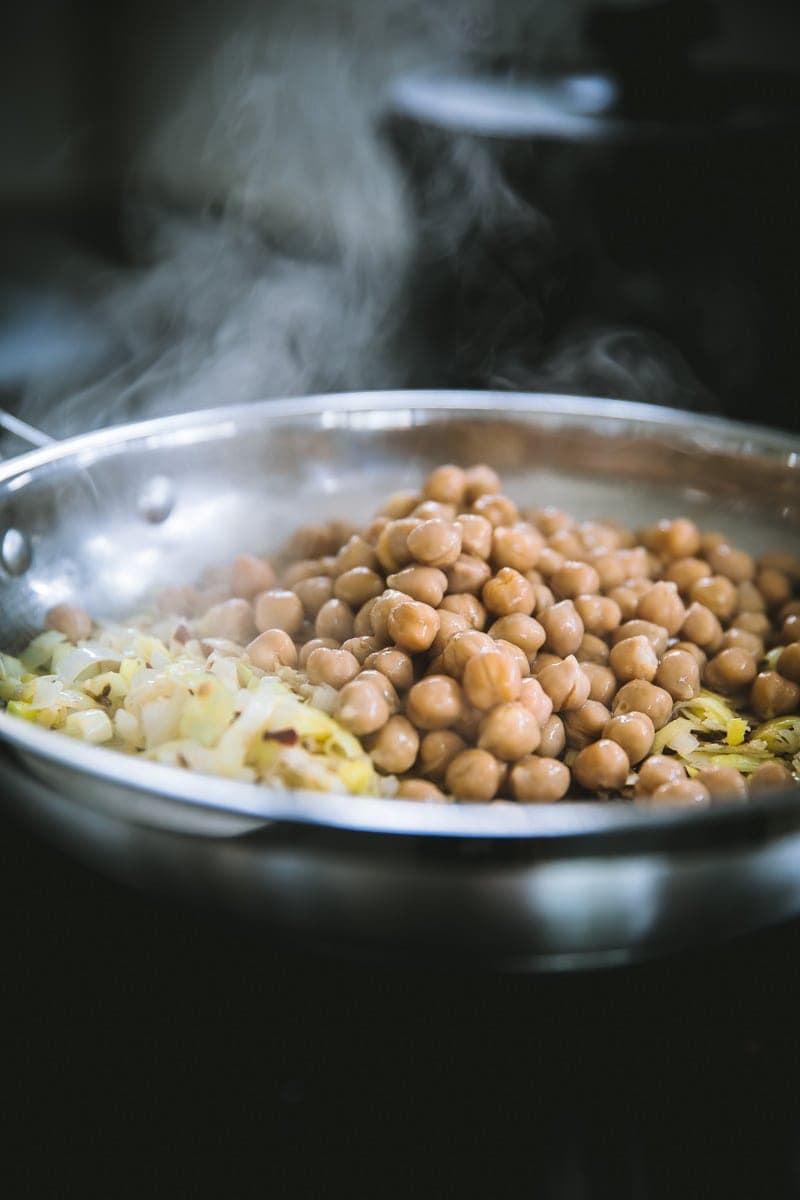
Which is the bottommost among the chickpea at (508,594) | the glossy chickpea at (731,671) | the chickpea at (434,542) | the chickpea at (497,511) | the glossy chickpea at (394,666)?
the glossy chickpea at (731,671)

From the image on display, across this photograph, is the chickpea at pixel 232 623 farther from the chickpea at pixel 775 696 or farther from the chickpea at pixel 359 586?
the chickpea at pixel 775 696

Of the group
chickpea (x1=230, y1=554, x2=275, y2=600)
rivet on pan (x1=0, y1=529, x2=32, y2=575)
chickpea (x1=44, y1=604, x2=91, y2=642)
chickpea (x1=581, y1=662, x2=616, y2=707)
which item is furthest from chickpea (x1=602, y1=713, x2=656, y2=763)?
rivet on pan (x1=0, y1=529, x2=32, y2=575)

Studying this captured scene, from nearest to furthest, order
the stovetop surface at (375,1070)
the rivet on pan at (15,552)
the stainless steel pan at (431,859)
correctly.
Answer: the stainless steel pan at (431,859) → the stovetop surface at (375,1070) → the rivet on pan at (15,552)

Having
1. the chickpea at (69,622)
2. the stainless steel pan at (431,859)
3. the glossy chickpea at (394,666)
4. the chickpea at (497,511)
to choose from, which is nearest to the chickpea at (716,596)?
the chickpea at (497,511)

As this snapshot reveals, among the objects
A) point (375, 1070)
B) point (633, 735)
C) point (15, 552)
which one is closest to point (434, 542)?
point (633, 735)

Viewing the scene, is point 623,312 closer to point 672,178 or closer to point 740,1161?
point 672,178

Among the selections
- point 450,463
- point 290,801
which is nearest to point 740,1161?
point 290,801
